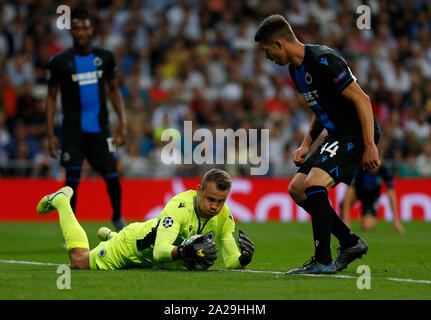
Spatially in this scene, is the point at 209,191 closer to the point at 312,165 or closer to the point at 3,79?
the point at 312,165

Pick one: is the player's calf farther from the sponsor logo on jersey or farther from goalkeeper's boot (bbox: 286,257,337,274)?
the sponsor logo on jersey

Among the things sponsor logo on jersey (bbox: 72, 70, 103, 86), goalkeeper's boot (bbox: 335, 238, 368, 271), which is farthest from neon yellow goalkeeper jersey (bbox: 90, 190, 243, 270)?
sponsor logo on jersey (bbox: 72, 70, 103, 86)

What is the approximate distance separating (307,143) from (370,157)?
976mm

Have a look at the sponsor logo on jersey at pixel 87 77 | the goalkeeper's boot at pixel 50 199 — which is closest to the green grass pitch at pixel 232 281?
the goalkeeper's boot at pixel 50 199

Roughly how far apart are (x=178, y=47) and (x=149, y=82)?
1165 mm

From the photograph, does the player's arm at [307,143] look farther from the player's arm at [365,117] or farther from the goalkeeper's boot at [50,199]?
the goalkeeper's boot at [50,199]

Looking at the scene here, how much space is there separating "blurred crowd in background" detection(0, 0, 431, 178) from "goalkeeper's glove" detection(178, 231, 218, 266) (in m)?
10.9

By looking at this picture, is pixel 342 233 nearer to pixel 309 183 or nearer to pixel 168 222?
pixel 309 183

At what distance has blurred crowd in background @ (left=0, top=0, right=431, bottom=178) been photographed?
18.2 m

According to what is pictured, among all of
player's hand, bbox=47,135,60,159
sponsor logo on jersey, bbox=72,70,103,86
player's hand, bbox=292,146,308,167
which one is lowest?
player's hand, bbox=292,146,308,167

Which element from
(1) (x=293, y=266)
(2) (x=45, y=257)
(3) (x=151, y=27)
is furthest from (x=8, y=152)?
(1) (x=293, y=266)

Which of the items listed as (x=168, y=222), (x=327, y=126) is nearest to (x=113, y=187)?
(x=168, y=222)

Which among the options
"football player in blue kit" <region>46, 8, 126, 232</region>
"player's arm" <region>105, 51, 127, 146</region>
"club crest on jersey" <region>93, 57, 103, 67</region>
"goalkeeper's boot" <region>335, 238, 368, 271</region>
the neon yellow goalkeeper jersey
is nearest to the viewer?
the neon yellow goalkeeper jersey

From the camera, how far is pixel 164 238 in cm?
685
